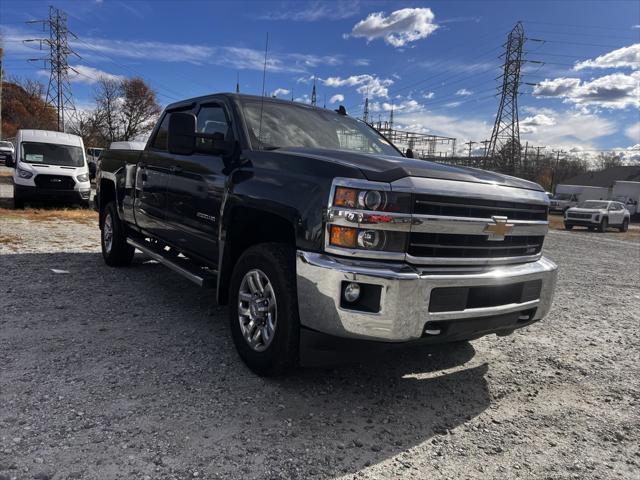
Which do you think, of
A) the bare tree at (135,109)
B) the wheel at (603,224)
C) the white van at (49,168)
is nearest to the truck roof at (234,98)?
the white van at (49,168)

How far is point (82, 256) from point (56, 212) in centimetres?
695

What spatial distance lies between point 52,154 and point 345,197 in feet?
46.3

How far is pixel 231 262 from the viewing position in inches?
150

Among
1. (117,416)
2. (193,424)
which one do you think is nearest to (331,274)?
(193,424)

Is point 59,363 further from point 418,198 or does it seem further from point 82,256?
point 82,256

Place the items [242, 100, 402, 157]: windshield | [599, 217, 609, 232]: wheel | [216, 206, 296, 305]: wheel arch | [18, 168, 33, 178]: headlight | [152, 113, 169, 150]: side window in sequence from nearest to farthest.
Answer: [216, 206, 296, 305]: wheel arch → [242, 100, 402, 157]: windshield → [152, 113, 169, 150]: side window → [18, 168, 33, 178]: headlight → [599, 217, 609, 232]: wheel

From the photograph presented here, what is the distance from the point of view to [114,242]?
21.5 ft

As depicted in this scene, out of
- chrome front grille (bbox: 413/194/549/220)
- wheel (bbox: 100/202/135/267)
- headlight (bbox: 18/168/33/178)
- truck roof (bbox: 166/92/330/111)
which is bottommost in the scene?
wheel (bbox: 100/202/135/267)

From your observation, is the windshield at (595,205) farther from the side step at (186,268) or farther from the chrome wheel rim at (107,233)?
the side step at (186,268)

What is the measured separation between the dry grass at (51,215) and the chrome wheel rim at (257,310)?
32.5 feet

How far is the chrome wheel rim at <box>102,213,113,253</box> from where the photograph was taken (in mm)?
6707

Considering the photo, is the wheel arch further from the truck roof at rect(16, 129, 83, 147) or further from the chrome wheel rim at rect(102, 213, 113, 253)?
the truck roof at rect(16, 129, 83, 147)

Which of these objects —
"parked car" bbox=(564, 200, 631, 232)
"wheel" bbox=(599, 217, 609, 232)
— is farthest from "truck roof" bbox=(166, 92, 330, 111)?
"wheel" bbox=(599, 217, 609, 232)

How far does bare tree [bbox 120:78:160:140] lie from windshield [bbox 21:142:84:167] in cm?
4306
